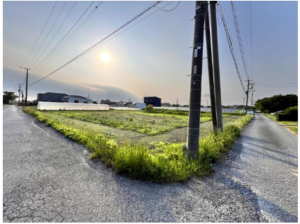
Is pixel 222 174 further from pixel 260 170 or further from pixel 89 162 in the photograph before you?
pixel 89 162

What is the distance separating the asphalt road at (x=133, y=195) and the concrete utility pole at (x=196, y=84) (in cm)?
76

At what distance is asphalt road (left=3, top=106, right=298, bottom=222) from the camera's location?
1.89 m

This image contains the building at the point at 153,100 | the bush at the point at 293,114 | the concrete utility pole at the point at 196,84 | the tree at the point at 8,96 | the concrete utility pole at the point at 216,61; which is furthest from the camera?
the building at the point at 153,100

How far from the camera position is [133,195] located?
2.28 metres

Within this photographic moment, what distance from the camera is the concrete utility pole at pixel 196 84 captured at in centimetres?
348

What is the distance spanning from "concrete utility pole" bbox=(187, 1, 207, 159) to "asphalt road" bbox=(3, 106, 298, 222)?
761 mm

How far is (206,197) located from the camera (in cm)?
231

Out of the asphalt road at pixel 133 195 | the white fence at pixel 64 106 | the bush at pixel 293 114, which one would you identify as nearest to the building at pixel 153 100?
the white fence at pixel 64 106

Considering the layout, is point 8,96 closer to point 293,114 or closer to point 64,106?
point 64,106

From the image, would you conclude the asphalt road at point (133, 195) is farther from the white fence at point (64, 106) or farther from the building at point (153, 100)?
the building at point (153, 100)

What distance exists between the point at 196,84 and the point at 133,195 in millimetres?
2504

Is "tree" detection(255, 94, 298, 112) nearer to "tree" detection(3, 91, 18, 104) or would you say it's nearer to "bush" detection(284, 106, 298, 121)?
"bush" detection(284, 106, 298, 121)

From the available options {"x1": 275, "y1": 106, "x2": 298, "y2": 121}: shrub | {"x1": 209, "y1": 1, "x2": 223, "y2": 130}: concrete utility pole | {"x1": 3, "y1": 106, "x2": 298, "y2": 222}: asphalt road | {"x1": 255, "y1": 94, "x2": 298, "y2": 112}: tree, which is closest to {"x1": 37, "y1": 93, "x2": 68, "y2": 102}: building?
{"x1": 209, "y1": 1, "x2": 223, "y2": 130}: concrete utility pole

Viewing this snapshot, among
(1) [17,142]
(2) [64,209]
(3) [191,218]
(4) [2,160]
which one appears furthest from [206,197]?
(1) [17,142]
